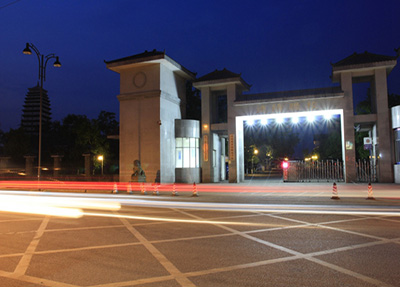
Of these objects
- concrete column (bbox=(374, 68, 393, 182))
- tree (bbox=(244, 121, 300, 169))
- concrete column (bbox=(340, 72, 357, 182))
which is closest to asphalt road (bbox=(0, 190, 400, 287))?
concrete column (bbox=(340, 72, 357, 182))

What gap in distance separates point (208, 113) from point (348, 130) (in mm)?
12258

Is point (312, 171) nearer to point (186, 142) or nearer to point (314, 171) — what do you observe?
point (314, 171)

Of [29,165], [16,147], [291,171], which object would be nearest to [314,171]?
[291,171]

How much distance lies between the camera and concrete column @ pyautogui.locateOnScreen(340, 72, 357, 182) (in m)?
25.3

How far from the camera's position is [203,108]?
3012 cm

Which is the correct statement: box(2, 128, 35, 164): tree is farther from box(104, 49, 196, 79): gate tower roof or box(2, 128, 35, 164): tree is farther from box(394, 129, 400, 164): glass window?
box(394, 129, 400, 164): glass window

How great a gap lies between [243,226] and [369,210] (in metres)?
5.96

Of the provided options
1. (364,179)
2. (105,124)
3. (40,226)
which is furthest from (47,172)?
(364,179)

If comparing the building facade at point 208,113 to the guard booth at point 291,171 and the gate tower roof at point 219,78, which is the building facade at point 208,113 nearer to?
the gate tower roof at point 219,78

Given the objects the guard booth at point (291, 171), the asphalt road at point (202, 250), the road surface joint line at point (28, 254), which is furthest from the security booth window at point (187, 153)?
the road surface joint line at point (28, 254)

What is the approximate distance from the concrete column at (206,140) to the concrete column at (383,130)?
1413 centimetres

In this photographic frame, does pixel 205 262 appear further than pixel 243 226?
No

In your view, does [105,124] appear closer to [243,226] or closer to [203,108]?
[203,108]

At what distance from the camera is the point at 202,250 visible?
643 cm
